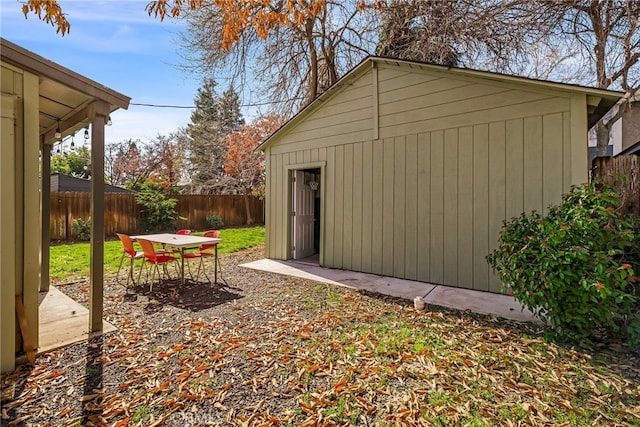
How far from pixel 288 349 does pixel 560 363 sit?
241 cm

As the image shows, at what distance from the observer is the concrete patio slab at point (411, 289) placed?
3.99 m

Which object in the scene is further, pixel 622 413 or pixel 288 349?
pixel 288 349

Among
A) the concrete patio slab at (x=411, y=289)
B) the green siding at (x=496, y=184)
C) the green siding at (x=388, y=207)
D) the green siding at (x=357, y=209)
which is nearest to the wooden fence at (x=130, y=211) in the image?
the concrete patio slab at (x=411, y=289)

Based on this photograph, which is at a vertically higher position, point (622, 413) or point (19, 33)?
point (19, 33)

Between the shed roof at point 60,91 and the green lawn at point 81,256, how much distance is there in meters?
2.90

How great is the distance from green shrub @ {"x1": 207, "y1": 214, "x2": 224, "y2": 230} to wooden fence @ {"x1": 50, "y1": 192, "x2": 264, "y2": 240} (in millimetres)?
209

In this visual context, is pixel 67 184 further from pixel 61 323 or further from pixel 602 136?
pixel 602 136

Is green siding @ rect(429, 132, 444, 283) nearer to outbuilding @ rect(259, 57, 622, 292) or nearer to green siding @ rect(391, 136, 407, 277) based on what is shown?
outbuilding @ rect(259, 57, 622, 292)

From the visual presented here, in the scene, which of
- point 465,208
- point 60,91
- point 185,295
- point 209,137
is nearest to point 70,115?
point 60,91

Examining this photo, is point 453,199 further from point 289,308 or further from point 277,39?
point 277,39

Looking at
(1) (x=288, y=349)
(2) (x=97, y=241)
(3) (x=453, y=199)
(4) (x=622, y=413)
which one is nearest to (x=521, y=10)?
(3) (x=453, y=199)

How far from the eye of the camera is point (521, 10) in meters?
6.56

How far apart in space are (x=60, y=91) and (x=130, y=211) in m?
9.59

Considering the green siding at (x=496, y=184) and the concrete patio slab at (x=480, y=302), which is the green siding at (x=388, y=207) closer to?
the concrete patio slab at (x=480, y=302)
